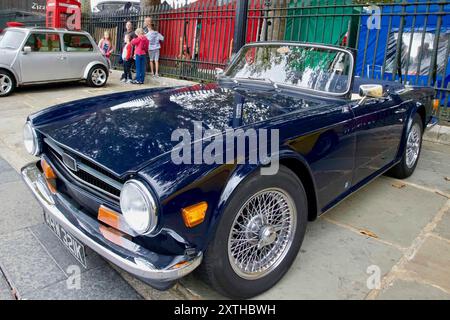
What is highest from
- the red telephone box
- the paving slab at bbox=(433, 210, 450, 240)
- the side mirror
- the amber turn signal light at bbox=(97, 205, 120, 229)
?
the red telephone box

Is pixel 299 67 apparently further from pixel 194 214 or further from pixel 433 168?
pixel 433 168

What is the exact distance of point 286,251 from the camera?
2428 millimetres

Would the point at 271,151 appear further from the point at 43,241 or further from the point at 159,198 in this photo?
the point at 43,241

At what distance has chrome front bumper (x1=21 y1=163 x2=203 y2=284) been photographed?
1800mm

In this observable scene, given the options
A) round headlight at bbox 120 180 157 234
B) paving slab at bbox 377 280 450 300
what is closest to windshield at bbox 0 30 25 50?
round headlight at bbox 120 180 157 234

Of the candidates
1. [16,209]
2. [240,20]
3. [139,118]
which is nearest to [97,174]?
[139,118]

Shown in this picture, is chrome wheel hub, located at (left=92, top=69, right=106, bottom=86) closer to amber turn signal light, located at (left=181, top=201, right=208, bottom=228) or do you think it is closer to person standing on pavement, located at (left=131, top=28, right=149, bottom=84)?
person standing on pavement, located at (left=131, top=28, right=149, bottom=84)

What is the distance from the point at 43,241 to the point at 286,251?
180 cm

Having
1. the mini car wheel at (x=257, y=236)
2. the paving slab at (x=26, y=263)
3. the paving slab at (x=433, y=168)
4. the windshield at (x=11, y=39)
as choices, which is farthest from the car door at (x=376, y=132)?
the windshield at (x=11, y=39)

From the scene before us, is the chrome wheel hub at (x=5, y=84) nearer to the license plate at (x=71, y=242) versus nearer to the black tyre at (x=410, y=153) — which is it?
the license plate at (x=71, y=242)

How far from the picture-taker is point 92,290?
229 cm

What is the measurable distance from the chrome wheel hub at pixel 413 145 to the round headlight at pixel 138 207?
11.4ft

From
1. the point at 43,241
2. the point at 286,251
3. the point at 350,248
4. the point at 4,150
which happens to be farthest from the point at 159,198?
the point at 4,150

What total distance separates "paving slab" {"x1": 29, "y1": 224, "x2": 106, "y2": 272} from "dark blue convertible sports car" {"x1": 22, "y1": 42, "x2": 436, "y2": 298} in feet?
0.85
